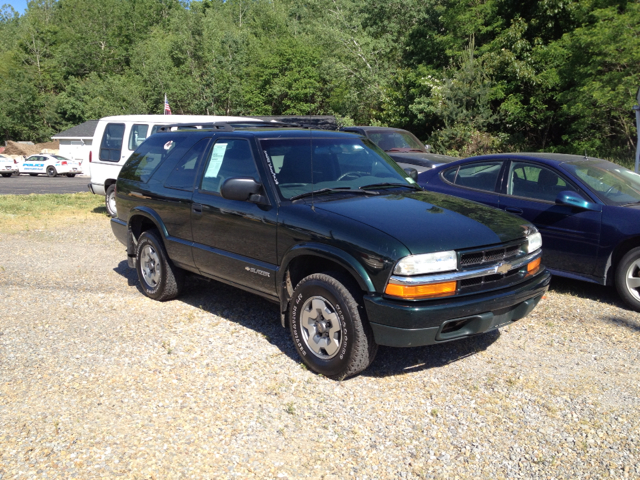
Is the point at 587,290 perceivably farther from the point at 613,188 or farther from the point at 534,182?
the point at 534,182

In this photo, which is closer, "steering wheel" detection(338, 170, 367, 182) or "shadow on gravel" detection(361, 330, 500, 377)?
"shadow on gravel" detection(361, 330, 500, 377)

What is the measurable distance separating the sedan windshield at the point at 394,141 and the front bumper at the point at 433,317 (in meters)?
9.63

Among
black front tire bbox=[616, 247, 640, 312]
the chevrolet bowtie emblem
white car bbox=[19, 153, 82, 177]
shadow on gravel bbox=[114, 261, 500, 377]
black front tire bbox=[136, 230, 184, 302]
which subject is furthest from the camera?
white car bbox=[19, 153, 82, 177]

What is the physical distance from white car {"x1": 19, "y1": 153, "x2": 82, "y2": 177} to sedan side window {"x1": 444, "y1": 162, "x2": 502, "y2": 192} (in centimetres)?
3451

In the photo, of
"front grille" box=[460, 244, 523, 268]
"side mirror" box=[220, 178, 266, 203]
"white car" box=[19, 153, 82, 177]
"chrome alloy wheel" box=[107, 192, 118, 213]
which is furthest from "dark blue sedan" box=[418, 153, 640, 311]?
"white car" box=[19, 153, 82, 177]

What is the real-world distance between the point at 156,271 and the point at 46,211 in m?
9.53

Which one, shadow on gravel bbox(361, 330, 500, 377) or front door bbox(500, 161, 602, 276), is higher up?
front door bbox(500, 161, 602, 276)

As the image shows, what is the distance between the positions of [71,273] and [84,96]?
77131 mm

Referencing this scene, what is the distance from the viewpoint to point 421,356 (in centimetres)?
493

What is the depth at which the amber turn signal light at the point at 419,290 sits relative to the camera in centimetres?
392

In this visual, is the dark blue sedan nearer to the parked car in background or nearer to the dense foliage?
the parked car in background

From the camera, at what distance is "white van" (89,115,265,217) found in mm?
12133

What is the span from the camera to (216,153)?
18.2 ft

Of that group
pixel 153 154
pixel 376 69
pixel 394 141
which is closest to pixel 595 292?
pixel 153 154
